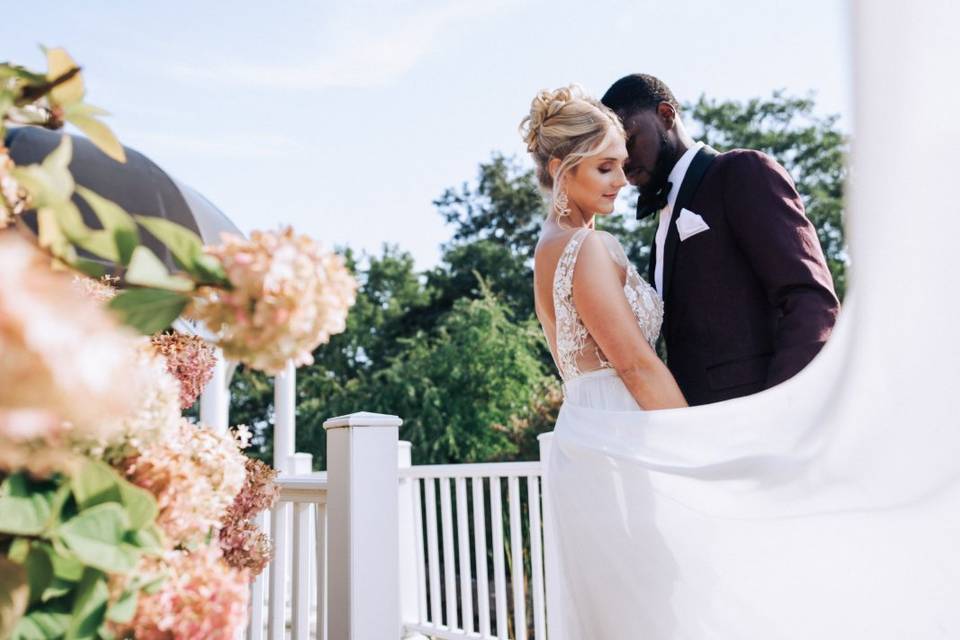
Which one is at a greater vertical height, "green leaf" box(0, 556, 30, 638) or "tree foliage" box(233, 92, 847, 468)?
"tree foliage" box(233, 92, 847, 468)

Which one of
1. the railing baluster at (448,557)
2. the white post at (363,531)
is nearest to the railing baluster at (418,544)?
the railing baluster at (448,557)

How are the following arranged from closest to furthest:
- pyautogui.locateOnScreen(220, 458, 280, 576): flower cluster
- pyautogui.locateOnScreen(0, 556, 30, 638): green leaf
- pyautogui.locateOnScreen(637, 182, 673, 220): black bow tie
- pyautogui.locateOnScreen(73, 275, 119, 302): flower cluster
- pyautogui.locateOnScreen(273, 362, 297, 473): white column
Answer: pyautogui.locateOnScreen(0, 556, 30, 638): green leaf → pyautogui.locateOnScreen(73, 275, 119, 302): flower cluster → pyautogui.locateOnScreen(220, 458, 280, 576): flower cluster → pyautogui.locateOnScreen(637, 182, 673, 220): black bow tie → pyautogui.locateOnScreen(273, 362, 297, 473): white column

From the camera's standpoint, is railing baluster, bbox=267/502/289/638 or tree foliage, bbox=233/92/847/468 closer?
railing baluster, bbox=267/502/289/638

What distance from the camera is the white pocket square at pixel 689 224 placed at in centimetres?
243

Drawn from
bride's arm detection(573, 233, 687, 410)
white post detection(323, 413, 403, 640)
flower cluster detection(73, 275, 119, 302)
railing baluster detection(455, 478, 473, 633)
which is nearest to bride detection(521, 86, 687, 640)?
bride's arm detection(573, 233, 687, 410)

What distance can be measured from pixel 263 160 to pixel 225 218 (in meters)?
Answer: 12.9

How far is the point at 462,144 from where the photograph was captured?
77.2 feet

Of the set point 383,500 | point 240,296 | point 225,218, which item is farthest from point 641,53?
point 240,296

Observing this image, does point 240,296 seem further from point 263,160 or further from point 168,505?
point 263,160

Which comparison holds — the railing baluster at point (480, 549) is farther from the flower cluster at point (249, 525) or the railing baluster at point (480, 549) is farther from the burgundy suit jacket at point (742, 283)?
the flower cluster at point (249, 525)

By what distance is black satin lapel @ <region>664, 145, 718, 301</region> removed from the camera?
2527 millimetres

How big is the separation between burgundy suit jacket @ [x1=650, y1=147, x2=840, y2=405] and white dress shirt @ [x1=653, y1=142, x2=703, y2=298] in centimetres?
8

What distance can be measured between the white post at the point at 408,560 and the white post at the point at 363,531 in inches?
117

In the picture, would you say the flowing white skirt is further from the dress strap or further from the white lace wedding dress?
the dress strap
